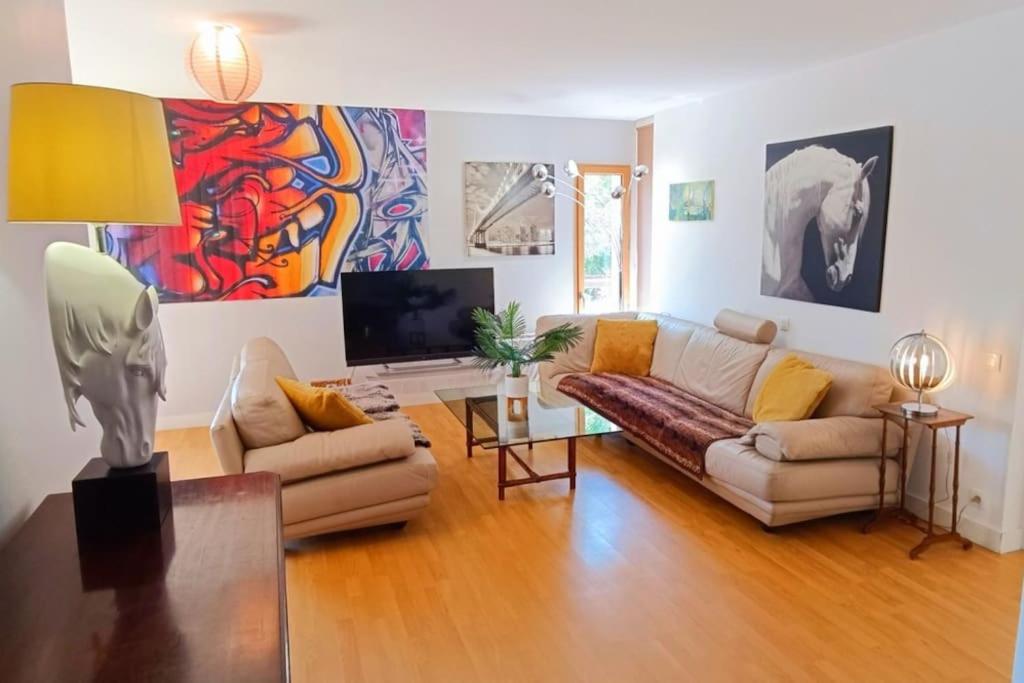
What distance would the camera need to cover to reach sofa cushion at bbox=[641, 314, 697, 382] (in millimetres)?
5223

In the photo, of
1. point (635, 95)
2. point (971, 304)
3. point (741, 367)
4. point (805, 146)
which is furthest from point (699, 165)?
point (971, 304)

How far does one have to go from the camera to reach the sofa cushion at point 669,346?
5.22 m

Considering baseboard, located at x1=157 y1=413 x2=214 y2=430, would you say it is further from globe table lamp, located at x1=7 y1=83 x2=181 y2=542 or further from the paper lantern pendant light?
globe table lamp, located at x1=7 y1=83 x2=181 y2=542

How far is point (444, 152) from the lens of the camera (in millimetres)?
6016

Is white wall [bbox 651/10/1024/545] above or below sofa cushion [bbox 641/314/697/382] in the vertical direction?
above

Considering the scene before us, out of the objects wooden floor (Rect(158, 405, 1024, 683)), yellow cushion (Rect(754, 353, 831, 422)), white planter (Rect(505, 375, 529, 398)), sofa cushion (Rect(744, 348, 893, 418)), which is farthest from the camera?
white planter (Rect(505, 375, 529, 398))

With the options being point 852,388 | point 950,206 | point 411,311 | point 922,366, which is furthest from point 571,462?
point 950,206

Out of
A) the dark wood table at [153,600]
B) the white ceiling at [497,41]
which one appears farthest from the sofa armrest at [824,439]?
the dark wood table at [153,600]

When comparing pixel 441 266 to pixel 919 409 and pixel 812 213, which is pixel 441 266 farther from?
pixel 919 409

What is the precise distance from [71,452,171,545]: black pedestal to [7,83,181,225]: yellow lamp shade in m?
0.60

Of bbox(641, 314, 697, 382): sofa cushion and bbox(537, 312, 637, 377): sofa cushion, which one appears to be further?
bbox(537, 312, 637, 377): sofa cushion

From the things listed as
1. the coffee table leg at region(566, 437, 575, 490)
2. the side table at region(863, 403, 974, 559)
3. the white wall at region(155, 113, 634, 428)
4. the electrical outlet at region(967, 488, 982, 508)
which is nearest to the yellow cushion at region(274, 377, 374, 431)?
the coffee table leg at region(566, 437, 575, 490)

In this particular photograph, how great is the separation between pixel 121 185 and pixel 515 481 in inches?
117

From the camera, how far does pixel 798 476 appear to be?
3354 mm
